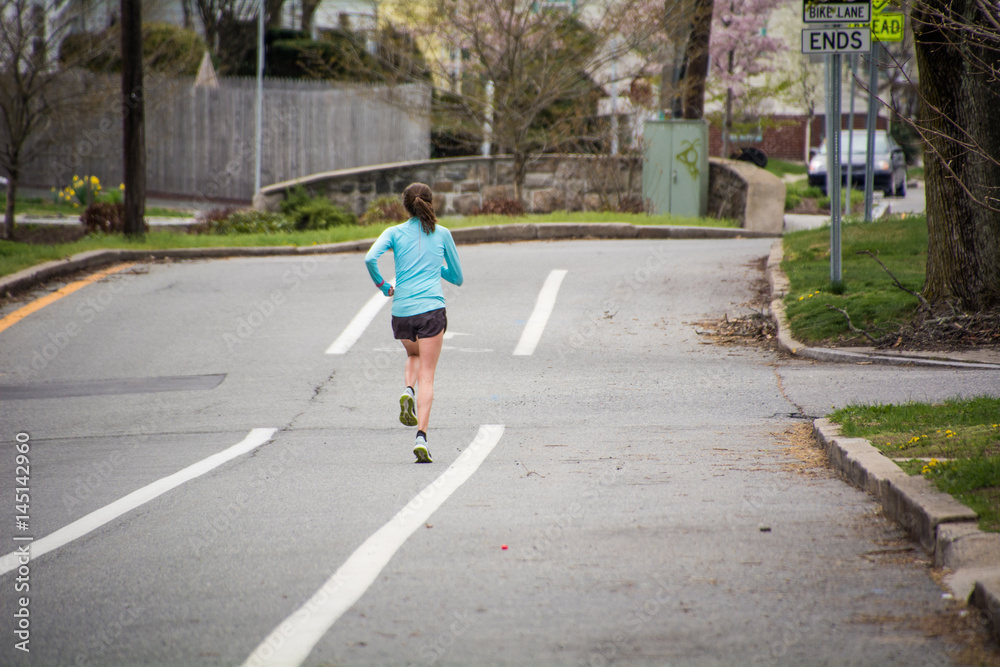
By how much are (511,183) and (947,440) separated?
A: 18474 millimetres

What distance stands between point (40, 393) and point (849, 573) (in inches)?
304

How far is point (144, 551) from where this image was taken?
4996mm

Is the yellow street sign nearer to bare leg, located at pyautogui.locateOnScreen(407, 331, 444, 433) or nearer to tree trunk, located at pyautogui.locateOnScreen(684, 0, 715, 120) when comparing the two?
tree trunk, located at pyautogui.locateOnScreen(684, 0, 715, 120)

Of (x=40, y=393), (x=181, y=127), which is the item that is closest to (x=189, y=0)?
(x=181, y=127)

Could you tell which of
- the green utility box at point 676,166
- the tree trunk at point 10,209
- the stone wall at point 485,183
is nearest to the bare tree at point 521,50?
the stone wall at point 485,183

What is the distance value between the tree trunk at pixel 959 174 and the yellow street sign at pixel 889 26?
4.20 meters

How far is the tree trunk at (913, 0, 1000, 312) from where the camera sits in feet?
31.7

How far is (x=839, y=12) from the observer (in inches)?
428

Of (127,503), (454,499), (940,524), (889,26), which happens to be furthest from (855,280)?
(127,503)

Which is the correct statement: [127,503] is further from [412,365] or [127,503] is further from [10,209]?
[10,209]

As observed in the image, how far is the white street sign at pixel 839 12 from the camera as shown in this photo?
427 inches

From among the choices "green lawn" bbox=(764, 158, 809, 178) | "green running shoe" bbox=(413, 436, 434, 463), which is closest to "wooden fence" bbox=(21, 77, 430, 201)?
"green lawn" bbox=(764, 158, 809, 178)

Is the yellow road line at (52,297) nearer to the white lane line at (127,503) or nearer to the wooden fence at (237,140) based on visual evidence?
the white lane line at (127,503)

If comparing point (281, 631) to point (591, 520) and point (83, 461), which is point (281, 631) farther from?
point (83, 461)
